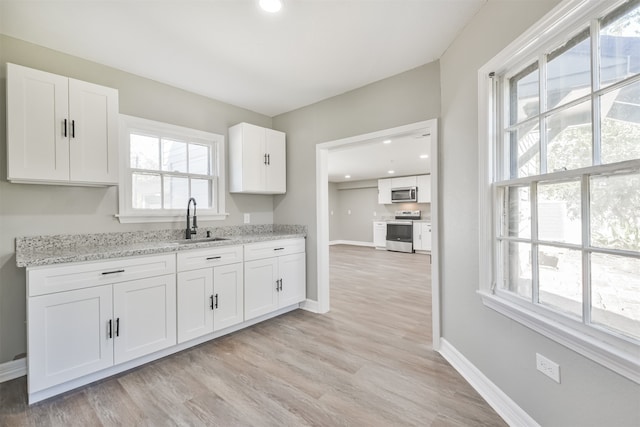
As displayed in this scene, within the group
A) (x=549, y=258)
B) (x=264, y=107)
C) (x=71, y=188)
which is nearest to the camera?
(x=549, y=258)

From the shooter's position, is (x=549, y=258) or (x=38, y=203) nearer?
(x=549, y=258)

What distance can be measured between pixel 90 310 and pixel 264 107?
106 inches

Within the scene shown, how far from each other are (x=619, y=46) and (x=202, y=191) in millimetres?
3262

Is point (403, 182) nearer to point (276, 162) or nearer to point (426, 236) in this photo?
point (426, 236)

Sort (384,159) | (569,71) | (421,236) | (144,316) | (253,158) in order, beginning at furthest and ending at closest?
(421,236), (384,159), (253,158), (144,316), (569,71)

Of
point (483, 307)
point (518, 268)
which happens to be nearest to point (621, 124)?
point (518, 268)

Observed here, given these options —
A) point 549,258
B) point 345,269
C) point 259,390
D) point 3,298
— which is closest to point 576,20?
point 549,258

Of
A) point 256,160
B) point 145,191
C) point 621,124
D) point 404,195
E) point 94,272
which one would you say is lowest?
point 94,272

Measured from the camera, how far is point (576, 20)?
117 centimetres

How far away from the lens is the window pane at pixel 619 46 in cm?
100

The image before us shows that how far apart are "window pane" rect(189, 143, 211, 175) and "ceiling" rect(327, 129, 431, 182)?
1.61 metres

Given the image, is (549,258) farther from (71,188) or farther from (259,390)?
(71,188)

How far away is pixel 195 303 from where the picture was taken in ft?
7.80

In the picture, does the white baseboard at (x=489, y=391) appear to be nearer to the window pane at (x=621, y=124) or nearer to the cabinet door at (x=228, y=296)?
the window pane at (x=621, y=124)
